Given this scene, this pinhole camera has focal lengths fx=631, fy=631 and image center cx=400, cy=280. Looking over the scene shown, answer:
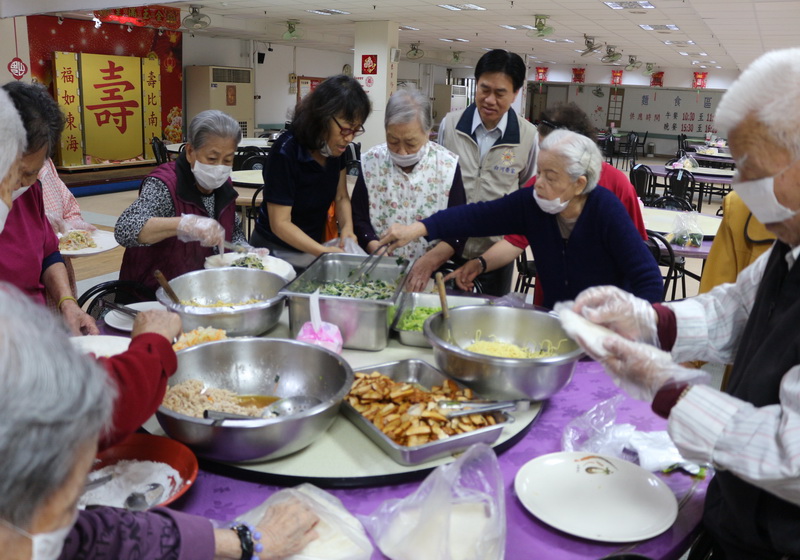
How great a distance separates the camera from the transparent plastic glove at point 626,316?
150 cm

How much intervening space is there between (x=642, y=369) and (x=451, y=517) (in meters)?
0.46

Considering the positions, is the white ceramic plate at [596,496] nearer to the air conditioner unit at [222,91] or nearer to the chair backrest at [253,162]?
the chair backrest at [253,162]

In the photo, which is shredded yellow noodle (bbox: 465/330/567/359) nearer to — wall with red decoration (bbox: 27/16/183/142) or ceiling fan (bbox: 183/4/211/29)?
ceiling fan (bbox: 183/4/211/29)

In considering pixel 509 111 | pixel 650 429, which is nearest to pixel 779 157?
pixel 650 429

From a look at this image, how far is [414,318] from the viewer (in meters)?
2.11

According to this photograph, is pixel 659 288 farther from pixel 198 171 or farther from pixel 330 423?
pixel 198 171

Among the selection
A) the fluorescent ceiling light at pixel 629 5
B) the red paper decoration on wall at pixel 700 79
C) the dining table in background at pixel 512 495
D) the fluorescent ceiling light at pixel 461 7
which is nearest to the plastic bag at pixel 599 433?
the dining table in background at pixel 512 495

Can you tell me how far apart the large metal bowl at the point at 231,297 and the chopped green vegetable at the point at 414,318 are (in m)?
0.40

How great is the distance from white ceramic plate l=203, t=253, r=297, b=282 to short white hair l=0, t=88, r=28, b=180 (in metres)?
0.82

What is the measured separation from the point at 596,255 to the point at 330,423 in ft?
4.00

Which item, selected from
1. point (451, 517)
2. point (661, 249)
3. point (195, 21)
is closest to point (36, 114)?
point (451, 517)

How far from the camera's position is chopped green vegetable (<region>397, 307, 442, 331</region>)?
2.03 m

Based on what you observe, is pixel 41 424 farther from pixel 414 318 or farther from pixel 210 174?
pixel 210 174

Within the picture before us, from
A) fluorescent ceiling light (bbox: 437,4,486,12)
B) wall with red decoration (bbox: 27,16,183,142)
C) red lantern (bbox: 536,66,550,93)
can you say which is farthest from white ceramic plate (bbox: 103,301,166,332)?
red lantern (bbox: 536,66,550,93)
